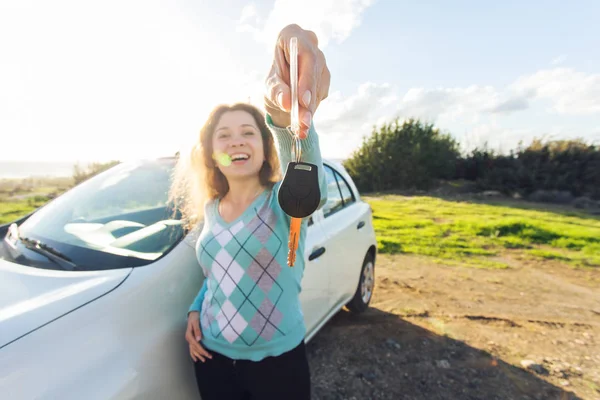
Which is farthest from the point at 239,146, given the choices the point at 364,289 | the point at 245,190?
the point at 364,289

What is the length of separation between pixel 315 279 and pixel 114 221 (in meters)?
1.22

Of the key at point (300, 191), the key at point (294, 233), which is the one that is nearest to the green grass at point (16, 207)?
the key at point (294, 233)

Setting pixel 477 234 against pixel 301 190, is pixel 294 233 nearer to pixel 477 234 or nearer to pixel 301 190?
pixel 301 190

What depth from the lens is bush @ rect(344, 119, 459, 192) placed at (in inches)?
663

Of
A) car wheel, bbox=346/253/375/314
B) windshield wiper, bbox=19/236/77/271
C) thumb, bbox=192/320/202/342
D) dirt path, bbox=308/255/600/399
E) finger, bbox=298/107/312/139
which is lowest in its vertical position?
dirt path, bbox=308/255/600/399

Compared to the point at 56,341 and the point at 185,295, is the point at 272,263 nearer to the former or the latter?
the point at 185,295

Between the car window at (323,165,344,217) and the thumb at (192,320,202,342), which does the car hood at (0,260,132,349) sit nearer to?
the thumb at (192,320,202,342)

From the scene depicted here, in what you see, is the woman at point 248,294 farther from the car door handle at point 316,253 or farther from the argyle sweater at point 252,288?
the car door handle at point 316,253

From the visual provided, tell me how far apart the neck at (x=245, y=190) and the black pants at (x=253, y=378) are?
22.5 inches

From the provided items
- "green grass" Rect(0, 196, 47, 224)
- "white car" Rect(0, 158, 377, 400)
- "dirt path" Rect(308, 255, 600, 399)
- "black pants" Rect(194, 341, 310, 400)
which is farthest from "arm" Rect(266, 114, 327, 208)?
"green grass" Rect(0, 196, 47, 224)

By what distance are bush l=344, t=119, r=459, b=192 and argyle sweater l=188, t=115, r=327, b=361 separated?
16258 millimetres

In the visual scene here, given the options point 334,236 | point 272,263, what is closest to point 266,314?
point 272,263

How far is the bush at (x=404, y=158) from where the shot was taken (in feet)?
55.2

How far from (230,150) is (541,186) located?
15.5 meters
